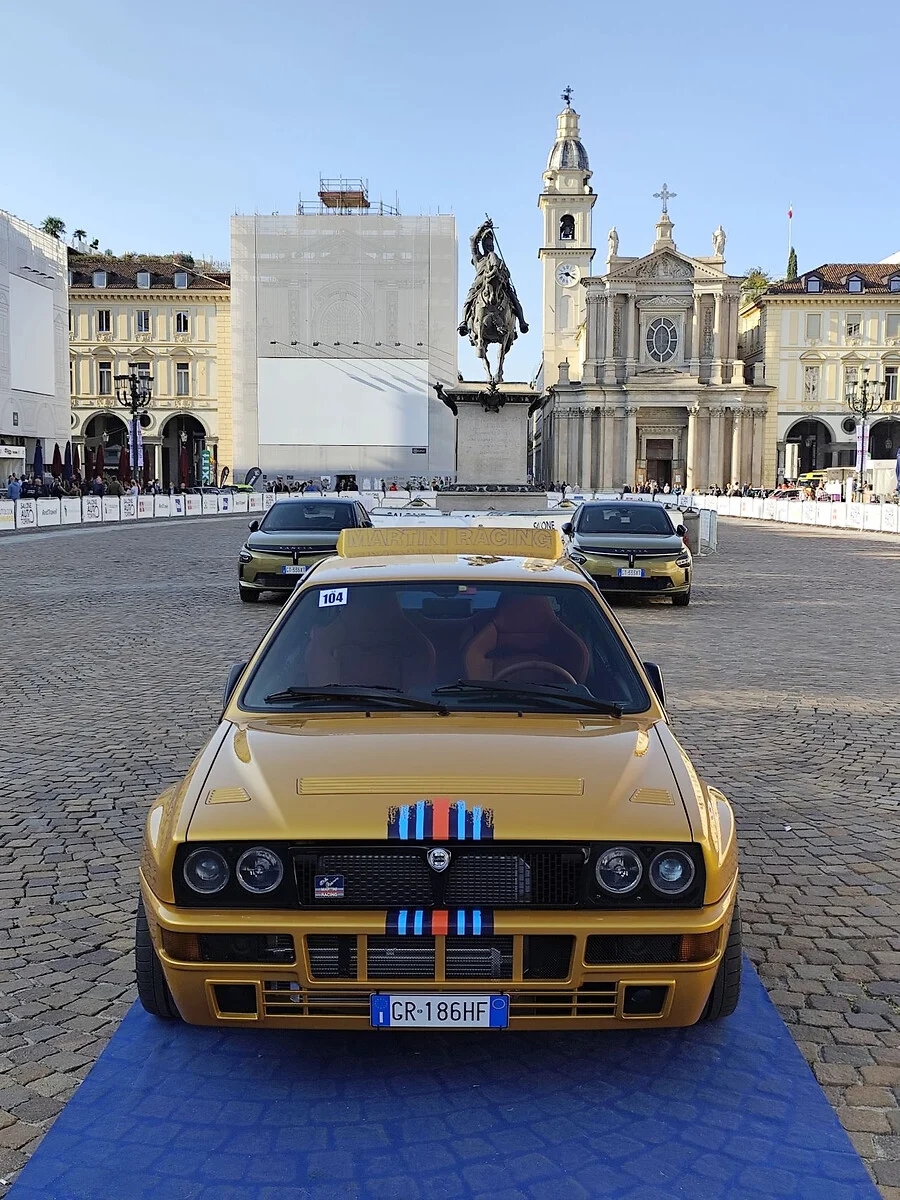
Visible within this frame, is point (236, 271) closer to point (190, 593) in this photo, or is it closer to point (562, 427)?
point (562, 427)

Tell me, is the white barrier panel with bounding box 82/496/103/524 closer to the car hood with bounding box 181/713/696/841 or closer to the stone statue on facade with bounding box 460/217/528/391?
the stone statue on facade with bounding box 460/217/528/391

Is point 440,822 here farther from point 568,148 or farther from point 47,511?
point 568,148

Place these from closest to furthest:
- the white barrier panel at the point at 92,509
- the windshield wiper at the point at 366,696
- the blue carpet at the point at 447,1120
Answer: the blue carpet at the point at 447,1120 < the windshield wiper at the point at 366,696 < the white barrier panel at the point at 92,509

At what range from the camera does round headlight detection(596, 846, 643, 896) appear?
10.9ft

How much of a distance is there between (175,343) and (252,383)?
1472 cm

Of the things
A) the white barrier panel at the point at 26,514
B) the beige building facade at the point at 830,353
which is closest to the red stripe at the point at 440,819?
the white barrier panel at the point at 26,514

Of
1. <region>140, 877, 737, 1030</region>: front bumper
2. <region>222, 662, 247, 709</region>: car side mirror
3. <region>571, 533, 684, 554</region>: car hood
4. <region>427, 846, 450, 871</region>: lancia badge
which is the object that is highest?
<region>571, 533, 684, 554</region>: car hood

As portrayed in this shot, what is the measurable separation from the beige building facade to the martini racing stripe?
91.0 metres

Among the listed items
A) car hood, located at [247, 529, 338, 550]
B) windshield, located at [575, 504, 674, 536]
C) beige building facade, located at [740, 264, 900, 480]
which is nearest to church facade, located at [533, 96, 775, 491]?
beige building facade, located at [740, 264, 900, 480]

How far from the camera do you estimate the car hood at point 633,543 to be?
17016 mm

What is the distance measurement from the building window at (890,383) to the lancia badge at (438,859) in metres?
93.7

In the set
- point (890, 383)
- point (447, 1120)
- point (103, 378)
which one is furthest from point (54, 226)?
point (447, 1120)

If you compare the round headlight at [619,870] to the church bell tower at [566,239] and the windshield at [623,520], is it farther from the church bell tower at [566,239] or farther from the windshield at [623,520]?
the church bell tower at [566,239]

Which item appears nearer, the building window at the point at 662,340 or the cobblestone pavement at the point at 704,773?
the cobblestone pavement at the point at 704,773
